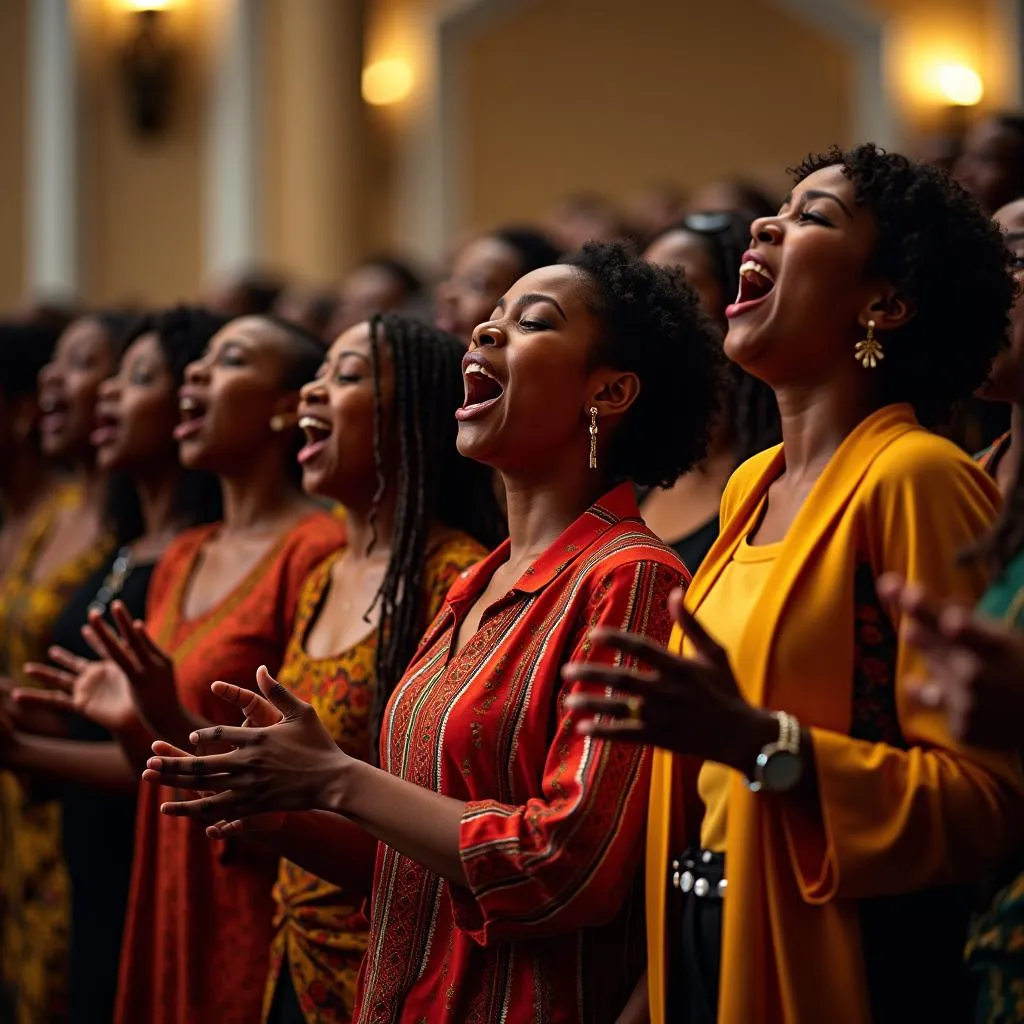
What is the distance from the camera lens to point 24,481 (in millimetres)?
4488

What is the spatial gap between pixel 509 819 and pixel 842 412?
635 mm

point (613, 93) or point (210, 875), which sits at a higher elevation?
point (613, 93)

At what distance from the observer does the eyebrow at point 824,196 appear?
2016 mm

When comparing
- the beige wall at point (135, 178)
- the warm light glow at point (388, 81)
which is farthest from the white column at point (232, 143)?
the warm light glow at point (388, 81)

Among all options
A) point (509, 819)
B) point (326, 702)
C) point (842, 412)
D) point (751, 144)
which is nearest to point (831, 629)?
point (842, 412)

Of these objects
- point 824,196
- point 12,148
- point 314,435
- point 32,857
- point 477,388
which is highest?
point 12,148

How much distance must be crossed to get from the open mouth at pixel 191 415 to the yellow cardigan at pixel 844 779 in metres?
1.68

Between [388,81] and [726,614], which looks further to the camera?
[388,81]

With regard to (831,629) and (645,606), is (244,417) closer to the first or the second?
(645,606)

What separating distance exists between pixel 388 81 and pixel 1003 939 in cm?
882

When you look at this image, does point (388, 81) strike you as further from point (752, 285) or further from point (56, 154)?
point (752, 285)

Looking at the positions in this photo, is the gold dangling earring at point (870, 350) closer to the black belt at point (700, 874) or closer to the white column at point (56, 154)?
the black belt at point (700, 874)

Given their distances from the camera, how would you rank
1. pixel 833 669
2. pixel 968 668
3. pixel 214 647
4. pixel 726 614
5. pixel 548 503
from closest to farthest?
pixel 968 668
pixel 833 669
pixel 726 614
pixel 548 503
pixel 214 647

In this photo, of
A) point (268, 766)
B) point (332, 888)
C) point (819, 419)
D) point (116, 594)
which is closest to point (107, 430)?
A: point (116, 594)
